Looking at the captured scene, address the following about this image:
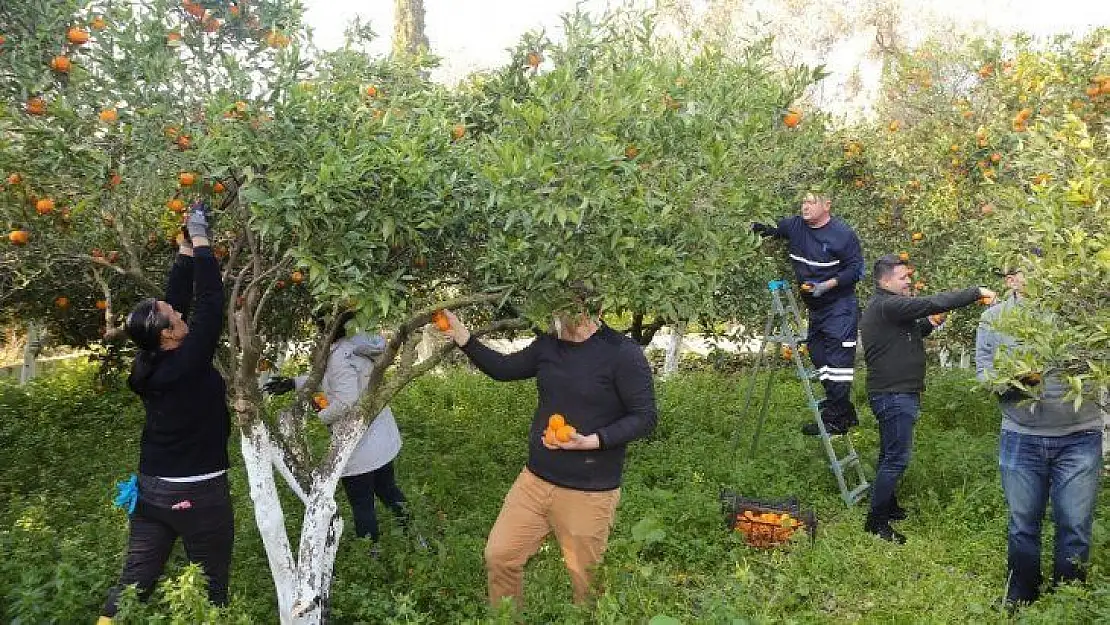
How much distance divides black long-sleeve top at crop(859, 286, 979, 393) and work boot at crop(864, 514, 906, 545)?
1.03 meters

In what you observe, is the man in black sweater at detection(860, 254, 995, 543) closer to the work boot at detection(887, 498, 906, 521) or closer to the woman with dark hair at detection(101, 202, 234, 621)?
the work boot at detection(887, 498, 906, 521)

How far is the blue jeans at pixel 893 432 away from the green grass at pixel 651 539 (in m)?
0.43

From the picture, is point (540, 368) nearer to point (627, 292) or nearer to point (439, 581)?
point (627, 292)

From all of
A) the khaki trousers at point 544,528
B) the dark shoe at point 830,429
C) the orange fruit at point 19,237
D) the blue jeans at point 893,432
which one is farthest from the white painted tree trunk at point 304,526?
the dark shoe at point 830,429

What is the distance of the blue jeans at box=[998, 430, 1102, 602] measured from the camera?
4.49m

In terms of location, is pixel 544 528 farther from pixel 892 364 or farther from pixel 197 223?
pixel 892 364

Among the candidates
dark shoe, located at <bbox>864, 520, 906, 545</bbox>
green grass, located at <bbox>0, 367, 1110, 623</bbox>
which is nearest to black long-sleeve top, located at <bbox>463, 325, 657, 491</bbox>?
green grass, located at <bbox>0, 367, 1110, 623</bbox>

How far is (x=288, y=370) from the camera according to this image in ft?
38.7

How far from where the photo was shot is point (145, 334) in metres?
3.70

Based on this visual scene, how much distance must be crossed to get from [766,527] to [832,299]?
2.06 meters

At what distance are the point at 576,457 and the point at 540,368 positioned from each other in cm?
52

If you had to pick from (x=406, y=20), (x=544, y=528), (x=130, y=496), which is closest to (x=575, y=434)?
(x=544, y=528)

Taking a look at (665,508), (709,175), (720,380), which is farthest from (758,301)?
(709,175)

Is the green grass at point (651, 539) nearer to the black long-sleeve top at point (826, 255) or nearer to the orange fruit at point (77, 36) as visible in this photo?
the black long-sleeve top at point (826, 255)
